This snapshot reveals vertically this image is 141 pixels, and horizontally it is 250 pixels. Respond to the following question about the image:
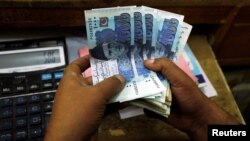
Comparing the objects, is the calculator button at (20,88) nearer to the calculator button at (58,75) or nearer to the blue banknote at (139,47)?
the calculator button at (58,75)

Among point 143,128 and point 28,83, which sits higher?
point 28,83

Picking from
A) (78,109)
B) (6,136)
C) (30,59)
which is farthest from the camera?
(30,59)

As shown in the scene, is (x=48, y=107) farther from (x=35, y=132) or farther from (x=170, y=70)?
(x=170, y=70)

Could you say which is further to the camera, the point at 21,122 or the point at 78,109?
the point at 21,122

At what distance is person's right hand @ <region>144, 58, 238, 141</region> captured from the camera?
2.01 feet

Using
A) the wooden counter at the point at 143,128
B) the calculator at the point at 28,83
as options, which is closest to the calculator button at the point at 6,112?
the calculator at the point at 28,83

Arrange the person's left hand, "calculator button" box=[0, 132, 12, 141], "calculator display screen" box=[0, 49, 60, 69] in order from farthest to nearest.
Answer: "calculator display screen" box=[0, 49, 60, 69] → "calculator button" box=[0, 132, 12, 141] → the person's left hand

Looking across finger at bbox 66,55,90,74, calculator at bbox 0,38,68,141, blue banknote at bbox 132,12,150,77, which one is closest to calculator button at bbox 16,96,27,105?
calculator at bbox 0,38,68,141

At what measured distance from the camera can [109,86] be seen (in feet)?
1.85

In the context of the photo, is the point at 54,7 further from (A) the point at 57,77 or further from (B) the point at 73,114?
(B) the point at 73,114

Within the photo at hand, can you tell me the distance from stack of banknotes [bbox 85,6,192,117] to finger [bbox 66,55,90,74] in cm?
2

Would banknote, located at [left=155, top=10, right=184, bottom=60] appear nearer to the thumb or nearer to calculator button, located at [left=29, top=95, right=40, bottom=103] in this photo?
the thumb

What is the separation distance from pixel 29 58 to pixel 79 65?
0.66 feet

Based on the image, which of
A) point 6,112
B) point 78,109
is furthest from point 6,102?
point 78,109
